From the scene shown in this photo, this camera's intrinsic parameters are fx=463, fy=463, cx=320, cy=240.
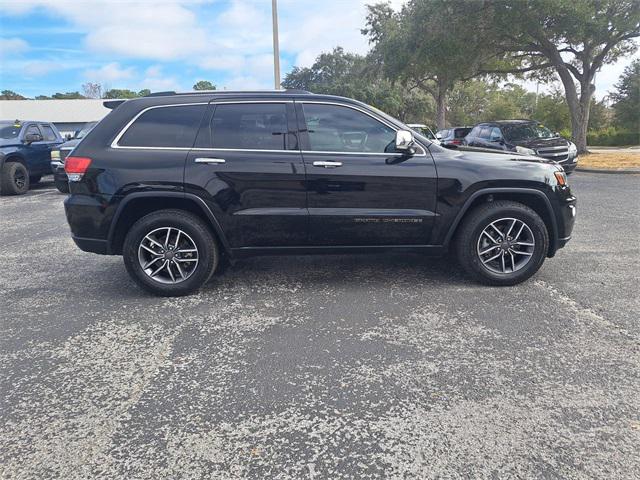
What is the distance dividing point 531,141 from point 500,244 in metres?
10.2

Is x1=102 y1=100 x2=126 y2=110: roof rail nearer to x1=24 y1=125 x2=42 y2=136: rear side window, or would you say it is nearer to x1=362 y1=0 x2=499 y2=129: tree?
x1=24 y1=125 x2=42 y2=136: rear side window

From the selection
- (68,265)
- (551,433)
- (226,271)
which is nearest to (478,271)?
(551,433)

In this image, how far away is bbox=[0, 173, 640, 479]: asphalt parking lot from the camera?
→ 7.26ft

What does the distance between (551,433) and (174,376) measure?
219 centimetres

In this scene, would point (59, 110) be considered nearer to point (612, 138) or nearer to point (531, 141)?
point (531, 141)

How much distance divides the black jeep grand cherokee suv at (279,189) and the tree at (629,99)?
4054 cm

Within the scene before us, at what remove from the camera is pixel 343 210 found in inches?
167

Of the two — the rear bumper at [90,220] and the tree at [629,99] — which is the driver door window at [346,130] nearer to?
the rear bumper at [90,220]

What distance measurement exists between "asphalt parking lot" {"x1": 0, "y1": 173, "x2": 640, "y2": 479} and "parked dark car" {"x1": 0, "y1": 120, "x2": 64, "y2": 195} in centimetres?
808

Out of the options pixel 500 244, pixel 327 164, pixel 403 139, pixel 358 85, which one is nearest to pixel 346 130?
pixel 327 164

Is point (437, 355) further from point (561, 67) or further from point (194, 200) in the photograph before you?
point (561, 67)

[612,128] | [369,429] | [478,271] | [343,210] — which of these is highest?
[612,128]

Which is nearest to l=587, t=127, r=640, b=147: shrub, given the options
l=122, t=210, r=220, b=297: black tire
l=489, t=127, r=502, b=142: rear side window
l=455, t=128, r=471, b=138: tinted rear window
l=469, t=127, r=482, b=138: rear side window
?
l=455, t=128, r=471, b=138: tinted rear window

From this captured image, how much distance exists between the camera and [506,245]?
14.4 feet
